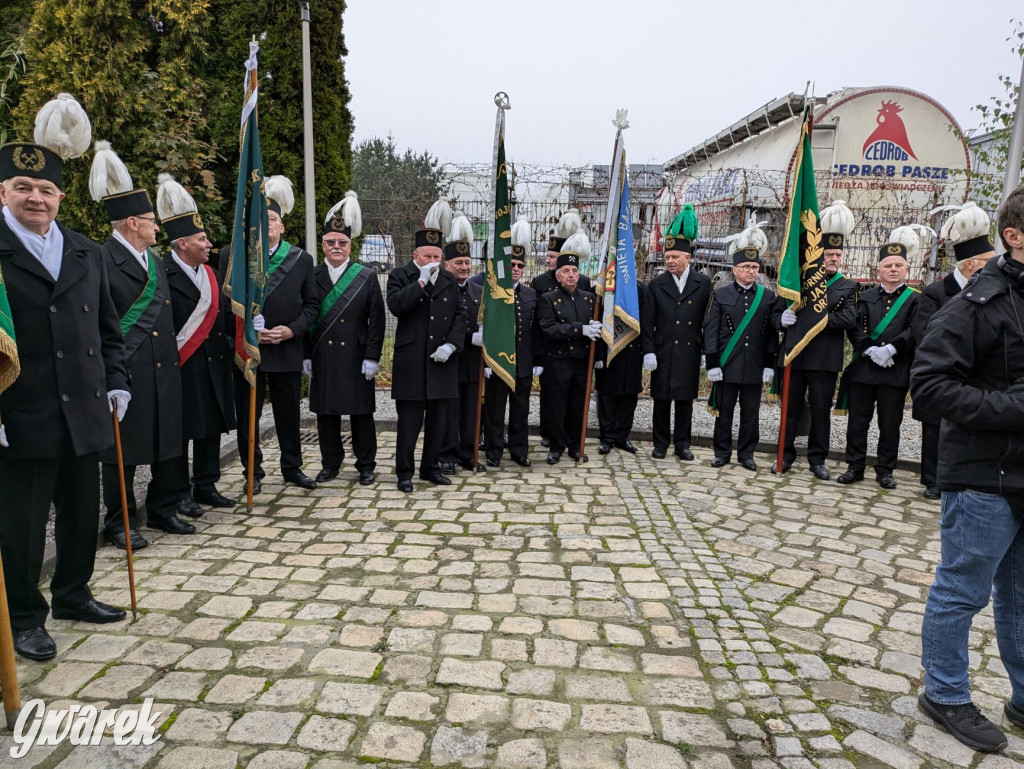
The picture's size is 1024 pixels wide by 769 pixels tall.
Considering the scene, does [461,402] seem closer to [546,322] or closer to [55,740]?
[546,322]

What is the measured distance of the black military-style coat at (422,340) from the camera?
18.8 feet

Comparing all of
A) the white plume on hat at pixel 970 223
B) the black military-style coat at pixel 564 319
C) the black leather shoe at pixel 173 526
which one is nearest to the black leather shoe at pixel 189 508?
the black leather shoe at pixel 173 526

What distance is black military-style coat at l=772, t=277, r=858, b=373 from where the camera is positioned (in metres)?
6.35

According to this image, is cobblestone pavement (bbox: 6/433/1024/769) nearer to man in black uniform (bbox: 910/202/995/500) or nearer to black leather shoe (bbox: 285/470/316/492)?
black leather shoe (bbox: 285/470/316/492)

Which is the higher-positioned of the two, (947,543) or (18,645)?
(947,543)

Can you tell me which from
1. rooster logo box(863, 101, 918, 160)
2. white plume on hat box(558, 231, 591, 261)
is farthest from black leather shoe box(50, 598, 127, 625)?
rooster logo box(863, 101, 918, 160)

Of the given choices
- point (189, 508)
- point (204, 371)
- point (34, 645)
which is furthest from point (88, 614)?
point (204, 371)

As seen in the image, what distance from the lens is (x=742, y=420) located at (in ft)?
22.3

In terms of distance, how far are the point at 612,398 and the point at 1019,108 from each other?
17.7ft

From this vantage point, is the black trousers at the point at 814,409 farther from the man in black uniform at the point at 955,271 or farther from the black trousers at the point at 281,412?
the black trousers at the point at 281,412

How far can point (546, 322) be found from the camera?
6.62 meters

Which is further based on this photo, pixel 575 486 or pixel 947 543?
pixel 575 486

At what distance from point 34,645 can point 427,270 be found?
3.50m

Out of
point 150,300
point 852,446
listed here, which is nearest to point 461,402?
point 150,300
